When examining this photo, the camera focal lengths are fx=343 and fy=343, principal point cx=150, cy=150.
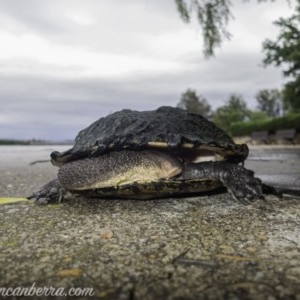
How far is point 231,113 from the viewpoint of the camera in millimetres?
44375

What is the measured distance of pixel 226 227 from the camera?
6.34 feet

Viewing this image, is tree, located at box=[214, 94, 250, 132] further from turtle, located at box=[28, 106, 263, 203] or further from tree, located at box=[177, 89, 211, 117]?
turtle, located at box=[28, 106, 263, 203]

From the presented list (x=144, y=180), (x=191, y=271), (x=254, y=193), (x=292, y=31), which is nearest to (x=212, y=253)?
Result: (x=191, y=271)

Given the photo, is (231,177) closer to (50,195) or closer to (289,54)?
(50,195)

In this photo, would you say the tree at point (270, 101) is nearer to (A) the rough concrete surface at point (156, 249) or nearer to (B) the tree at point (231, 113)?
(B) the tree at point (231, 113)

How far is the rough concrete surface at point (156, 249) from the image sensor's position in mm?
1234

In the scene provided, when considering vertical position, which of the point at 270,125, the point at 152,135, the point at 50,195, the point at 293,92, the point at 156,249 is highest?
the point at 293,92

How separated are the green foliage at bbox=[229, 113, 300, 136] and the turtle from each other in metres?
21.0

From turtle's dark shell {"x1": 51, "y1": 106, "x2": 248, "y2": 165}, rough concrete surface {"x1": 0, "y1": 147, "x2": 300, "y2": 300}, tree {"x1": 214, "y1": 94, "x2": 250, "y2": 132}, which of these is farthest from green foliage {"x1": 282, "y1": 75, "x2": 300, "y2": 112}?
rough concrete surface {"x1": 0, "y1": 147, "x2": 300, "y2": 300}

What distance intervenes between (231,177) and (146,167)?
2.12 ft

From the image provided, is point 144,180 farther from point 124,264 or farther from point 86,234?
point 124,264

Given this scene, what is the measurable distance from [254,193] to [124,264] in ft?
4.75

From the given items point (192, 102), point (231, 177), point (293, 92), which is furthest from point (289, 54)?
point (192, 102)

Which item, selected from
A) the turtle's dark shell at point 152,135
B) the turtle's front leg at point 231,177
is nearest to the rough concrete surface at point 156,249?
the turtle's front leg at point 231,177
